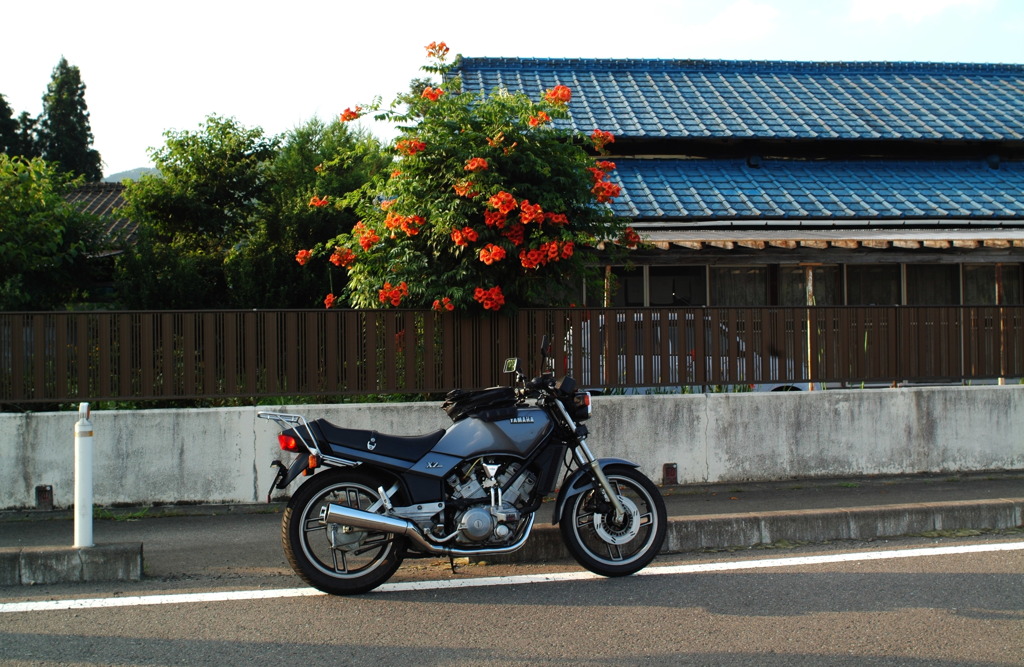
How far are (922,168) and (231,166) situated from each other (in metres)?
11.5

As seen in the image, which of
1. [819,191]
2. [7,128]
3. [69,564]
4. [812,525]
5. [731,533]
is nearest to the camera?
[69,564]

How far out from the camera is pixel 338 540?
208 inches

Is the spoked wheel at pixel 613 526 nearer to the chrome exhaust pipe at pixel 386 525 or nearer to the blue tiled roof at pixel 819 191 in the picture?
the chrome exhaust pipe at pixel 386 525

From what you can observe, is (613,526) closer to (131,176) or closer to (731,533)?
(731,533)

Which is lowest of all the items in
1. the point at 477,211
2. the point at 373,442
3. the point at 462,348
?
the point at 373,442

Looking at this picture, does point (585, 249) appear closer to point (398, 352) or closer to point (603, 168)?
point (603, 168)

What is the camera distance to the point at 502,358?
28.2 ft

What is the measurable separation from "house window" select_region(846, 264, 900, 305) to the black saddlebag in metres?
9.65

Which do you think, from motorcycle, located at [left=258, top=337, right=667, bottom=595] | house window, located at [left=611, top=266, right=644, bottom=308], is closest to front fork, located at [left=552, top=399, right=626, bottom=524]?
motorcycle, located at [left=258, top=337, right=667, bottom=595]

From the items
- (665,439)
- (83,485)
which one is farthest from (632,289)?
(83,485)

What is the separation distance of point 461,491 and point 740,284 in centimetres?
904

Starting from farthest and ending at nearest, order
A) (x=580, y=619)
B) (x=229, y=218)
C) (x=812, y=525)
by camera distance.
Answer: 1. (x=229, y=218)
2. (x=812, y=525)
3. (x=580, y=619)

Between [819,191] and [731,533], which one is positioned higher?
[819,191]

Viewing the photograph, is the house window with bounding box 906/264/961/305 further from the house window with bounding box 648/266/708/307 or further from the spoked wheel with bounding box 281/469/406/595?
the spoked wheel with bounding box 281/469/406/595
